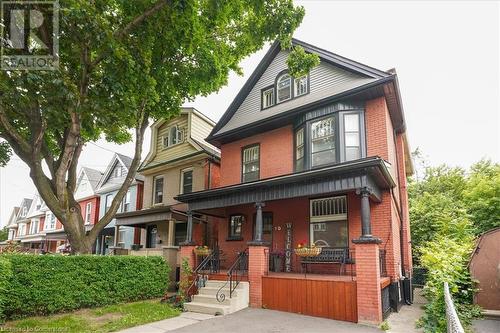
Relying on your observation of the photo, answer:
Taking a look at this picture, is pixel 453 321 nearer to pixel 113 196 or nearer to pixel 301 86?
pixel 301 86

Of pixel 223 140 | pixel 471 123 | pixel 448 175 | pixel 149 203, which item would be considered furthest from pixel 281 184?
pixel 471 123

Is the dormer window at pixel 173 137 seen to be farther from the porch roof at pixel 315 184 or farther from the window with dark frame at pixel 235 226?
the porch roof at pixel 315 184

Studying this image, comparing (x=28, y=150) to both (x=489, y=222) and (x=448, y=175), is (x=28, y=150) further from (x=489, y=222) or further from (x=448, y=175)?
(x=448, y=175)

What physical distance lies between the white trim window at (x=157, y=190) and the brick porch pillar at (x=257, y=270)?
10.3 m

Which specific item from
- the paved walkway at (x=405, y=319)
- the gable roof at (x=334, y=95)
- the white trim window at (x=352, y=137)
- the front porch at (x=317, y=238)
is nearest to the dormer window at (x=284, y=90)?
the gable roof at (x=334, y=95)

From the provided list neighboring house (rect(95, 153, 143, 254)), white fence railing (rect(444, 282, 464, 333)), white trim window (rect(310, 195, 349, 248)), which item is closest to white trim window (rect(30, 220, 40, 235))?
neighboring house (rect(95, 153, 143, 254))

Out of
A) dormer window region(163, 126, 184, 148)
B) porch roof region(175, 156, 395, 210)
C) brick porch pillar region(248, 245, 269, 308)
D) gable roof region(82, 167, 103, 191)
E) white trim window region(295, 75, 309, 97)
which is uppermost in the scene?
white trim window region(295, 75, 309, 97)

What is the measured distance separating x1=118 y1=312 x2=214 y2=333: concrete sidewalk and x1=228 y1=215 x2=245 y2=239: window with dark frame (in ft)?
15.7

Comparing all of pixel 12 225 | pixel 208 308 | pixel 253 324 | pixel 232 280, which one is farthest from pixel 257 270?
pixel 12 225

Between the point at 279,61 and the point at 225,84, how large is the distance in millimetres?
2841

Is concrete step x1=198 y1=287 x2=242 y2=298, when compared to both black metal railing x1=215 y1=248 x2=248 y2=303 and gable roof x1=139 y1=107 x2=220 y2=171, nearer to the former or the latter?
black metal railing x1=215 y1=248 x2=248 y2=303

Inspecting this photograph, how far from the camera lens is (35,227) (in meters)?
37.3

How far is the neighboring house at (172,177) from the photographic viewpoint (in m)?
15.9

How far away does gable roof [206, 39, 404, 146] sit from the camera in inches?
410
